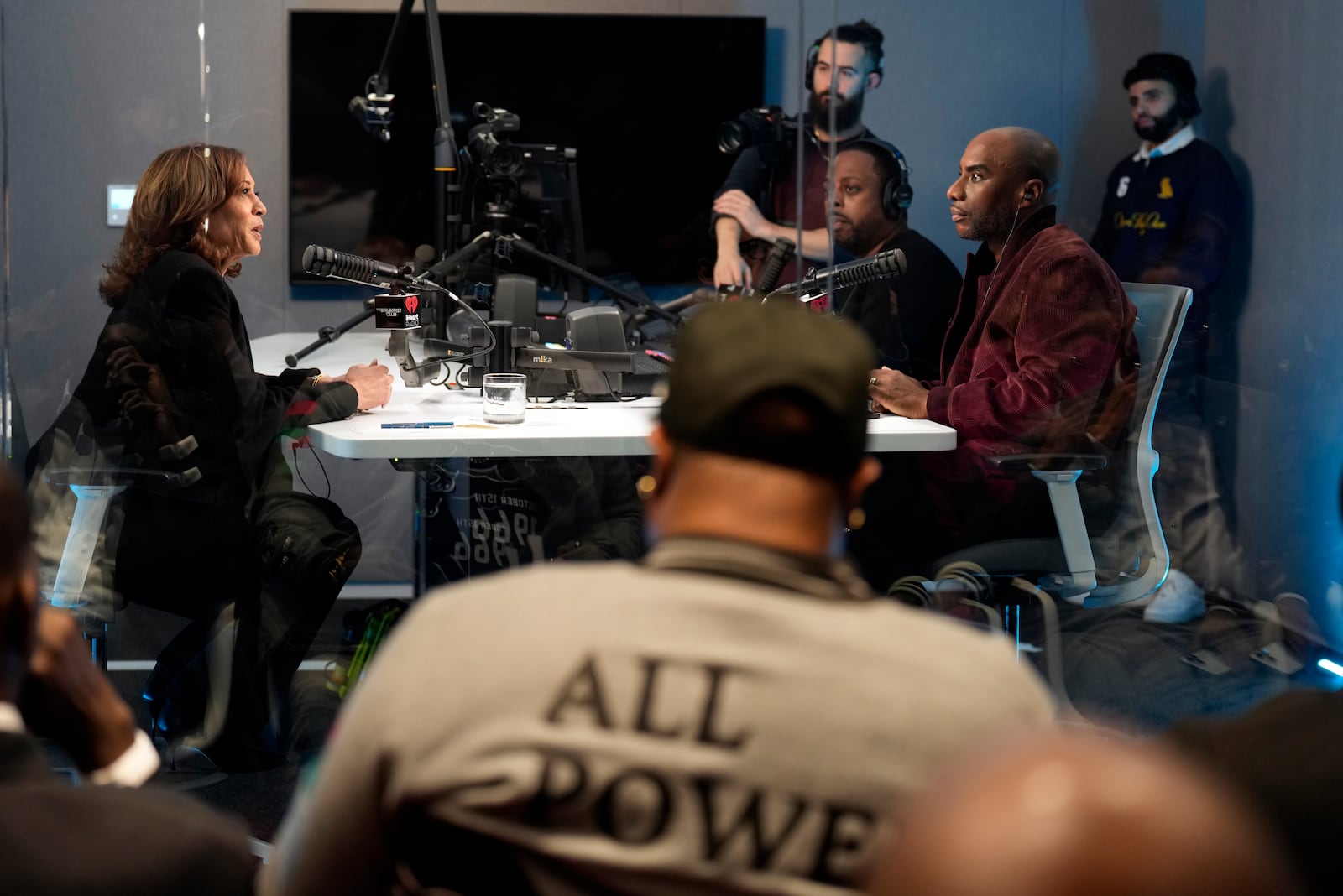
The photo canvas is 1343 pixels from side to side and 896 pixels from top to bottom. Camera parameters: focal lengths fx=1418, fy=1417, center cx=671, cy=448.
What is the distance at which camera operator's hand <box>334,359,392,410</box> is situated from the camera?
2.72m

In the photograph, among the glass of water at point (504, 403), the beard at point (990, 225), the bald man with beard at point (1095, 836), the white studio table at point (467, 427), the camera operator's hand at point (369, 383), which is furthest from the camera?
the beard at point (990, 225)

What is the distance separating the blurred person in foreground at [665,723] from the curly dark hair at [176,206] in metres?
2.01

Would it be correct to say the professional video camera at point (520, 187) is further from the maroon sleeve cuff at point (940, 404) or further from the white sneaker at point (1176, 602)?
the white sneaker at point (1176, 602)

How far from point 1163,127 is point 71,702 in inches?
94.0

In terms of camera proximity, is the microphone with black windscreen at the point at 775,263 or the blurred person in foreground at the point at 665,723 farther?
the microphone with black windscreen at the point at 775,263

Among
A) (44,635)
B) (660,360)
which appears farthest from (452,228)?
(44,635)

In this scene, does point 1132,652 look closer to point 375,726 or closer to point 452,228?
point 452,228

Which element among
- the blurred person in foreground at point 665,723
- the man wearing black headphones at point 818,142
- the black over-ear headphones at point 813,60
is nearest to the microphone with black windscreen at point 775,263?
the man wearing black headphones at point 818,142

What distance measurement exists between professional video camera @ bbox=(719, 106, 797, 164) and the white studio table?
0.63m

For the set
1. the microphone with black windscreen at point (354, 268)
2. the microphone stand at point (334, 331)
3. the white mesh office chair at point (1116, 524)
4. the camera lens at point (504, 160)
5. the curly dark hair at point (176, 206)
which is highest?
the camera lens at point (504, 160)

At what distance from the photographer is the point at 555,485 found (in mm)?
2910

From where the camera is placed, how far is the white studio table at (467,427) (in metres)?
2.51

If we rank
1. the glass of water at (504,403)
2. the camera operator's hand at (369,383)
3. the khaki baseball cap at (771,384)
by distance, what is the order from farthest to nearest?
1. the camera operator's hand at (369,383)
2. the glass of water at (504,403)
3. the khaki baseball cap at (771,384)

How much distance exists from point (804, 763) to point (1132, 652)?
2.32 meters
